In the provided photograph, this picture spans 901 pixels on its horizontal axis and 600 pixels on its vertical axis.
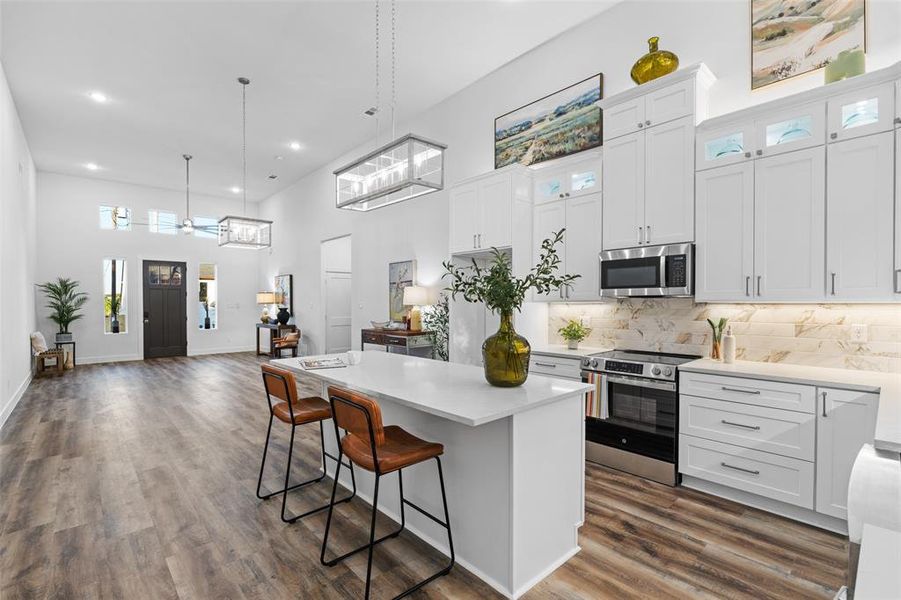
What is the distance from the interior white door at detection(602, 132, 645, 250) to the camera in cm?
346

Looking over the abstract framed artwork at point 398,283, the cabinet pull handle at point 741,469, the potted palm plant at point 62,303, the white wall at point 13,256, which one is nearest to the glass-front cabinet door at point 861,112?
the cabinet pull handle at point 741,469

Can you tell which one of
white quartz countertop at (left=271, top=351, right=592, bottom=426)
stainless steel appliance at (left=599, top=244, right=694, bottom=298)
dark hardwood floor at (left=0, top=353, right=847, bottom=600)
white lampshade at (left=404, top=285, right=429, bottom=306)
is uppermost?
stainless steel appliance at (left=599, top=244, right=694, bottom=298)

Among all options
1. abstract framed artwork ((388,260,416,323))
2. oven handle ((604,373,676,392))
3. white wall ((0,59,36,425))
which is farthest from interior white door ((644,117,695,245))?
white wall ((0,59,36,425))

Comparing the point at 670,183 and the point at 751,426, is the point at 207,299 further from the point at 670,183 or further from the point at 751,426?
the point at 751,426

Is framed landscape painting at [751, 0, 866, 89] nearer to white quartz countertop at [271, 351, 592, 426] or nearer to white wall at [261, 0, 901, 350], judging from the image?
white wall at [261, 0, 901, 350]

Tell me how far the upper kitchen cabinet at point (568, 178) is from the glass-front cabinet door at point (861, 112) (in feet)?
5.08

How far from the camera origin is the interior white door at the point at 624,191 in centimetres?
346

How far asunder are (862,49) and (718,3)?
1075mm

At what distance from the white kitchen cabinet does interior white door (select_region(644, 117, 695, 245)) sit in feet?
4.37

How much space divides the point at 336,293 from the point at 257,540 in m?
6.90

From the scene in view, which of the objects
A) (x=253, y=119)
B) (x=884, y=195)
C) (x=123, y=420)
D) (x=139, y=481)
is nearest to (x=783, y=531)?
(x=884, y=195)

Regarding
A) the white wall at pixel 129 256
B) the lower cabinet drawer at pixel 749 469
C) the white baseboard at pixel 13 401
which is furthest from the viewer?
the white wall at pixel 129 256

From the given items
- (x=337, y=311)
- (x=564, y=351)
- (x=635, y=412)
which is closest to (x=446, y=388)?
(x=635, y=412)

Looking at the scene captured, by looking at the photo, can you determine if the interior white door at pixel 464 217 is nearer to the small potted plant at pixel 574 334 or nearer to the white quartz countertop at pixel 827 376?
the small potted plant at pixel 574 334
